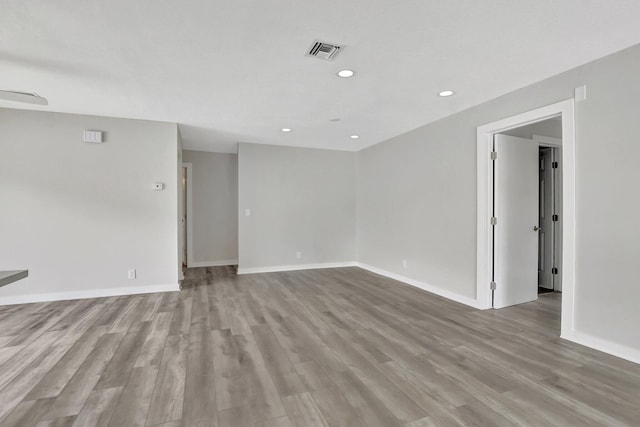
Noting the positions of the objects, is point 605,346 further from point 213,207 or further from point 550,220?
point 213,207

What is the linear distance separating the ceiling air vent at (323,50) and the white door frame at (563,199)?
2156mm

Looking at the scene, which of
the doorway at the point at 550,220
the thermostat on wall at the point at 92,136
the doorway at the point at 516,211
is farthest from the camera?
the doorway at the point at 550,220

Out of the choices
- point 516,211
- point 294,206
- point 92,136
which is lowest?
point 516,211

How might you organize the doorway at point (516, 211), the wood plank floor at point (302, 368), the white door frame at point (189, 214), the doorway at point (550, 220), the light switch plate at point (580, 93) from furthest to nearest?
the white door frame at point (189, 214) < the doorway at point (550, 220) < the doorway at point (516, 211) < the light switch plate at point (580, 93) < the wood plank floor at point (302, 368)

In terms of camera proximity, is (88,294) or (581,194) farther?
(88,294)

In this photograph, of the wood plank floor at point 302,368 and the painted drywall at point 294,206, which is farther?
the painted drywall at point 294,206

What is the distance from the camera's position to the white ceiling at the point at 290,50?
6.33ft

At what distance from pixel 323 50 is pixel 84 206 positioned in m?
3.93

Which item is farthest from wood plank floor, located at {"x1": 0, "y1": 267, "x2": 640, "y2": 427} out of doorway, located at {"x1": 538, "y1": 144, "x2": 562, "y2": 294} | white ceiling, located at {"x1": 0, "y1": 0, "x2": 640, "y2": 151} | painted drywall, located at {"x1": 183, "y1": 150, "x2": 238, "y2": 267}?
painted drywall, located at {"x1": 183, "y1": 150, "x2": 238, "y2": 267}

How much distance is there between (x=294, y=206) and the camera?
614cm

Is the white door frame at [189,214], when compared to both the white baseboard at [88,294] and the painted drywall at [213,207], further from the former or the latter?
the white baseboard at [88,294]

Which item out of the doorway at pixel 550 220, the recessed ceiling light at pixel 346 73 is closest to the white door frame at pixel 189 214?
the recessed ceiling light at pixel 346 73

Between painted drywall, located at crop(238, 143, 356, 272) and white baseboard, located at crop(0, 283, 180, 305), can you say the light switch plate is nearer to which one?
painted drywall, located at crop(238, 143, 356, 272)

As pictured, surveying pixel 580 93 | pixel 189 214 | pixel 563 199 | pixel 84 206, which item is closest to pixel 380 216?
pixel 563 199
